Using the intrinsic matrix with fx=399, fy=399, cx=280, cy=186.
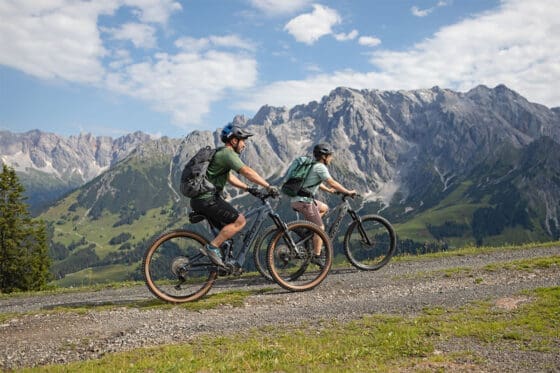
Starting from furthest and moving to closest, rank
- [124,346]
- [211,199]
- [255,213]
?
[255,213], [211,199], [124,346]

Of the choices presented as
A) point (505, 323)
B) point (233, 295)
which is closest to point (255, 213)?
point (233, 295)

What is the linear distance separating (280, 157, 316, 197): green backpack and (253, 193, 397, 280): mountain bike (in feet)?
5.35

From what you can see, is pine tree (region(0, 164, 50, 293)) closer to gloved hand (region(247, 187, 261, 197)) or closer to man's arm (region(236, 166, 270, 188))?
gloved hand (region(247, 187, 261, 197))

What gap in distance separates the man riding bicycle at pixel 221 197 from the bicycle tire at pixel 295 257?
1551mm

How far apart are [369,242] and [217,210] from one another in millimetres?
7445

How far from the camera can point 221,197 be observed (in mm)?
10516

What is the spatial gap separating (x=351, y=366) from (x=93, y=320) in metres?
6.60

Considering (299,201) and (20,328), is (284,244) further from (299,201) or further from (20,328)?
(20,328)

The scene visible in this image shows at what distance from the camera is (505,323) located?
304 inches

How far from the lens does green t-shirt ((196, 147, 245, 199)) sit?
1003 centimetres

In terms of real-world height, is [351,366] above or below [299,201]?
below

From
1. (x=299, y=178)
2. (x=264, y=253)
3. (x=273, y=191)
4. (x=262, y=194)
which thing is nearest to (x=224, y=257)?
(x=264, y=253)

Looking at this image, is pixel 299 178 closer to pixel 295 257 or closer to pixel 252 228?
pixel 295 257

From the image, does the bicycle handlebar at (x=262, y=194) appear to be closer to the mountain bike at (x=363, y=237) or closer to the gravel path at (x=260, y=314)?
the gravel path at (x=260, y=314)
